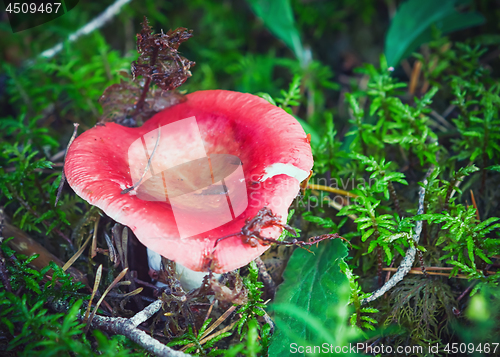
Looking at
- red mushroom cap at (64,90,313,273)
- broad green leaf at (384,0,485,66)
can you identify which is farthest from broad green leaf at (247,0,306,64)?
red mushroom cap at (64,90,313,273)

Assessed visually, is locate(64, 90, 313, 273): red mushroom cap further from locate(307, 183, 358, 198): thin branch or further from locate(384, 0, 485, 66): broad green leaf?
locate(384, 0, 485, 66): broad green leaf

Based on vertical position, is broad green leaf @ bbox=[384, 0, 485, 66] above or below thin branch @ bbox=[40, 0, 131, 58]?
below

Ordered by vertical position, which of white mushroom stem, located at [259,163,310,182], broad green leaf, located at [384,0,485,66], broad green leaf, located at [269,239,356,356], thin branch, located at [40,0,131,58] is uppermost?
thin branch, located at [40,0,131,58]

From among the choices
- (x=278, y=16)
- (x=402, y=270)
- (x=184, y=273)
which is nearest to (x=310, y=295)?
(x=402, y=270)

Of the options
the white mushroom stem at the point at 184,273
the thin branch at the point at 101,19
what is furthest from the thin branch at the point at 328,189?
the thin branch at the point at 101,19

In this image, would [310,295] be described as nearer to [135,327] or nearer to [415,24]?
[135,327]

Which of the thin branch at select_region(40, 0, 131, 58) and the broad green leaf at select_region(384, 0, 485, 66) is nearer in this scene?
the broad green leaf at select_region(384, 0, 485, 66)
